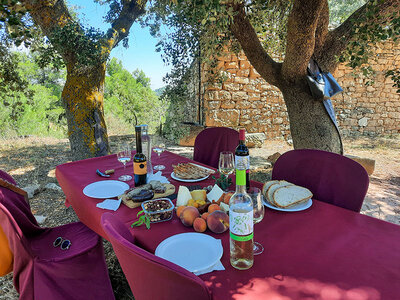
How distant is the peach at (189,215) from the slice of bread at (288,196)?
1.50ft

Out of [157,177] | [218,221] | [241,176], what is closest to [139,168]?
[157,177]

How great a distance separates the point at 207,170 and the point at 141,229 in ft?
3.02

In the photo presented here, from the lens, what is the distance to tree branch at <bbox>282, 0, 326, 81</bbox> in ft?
8.21

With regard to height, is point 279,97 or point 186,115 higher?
point 279,97

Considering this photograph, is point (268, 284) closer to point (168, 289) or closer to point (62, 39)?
point (168, 289)

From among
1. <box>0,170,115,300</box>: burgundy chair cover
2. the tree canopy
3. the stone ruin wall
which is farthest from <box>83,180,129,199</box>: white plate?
the stone ruin wall

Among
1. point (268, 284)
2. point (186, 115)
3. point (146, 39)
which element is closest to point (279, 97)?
point (186, 115)

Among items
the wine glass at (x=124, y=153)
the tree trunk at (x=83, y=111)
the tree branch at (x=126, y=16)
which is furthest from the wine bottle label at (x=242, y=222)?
the tree branch at (x=126, y=16)

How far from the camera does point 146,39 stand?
455 centimetres

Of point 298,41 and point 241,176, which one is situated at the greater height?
point 298,41

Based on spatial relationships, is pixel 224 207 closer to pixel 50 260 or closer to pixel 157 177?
pixel 157 177

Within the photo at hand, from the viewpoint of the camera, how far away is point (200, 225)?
3.71ft

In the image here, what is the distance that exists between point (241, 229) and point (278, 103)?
256 inches

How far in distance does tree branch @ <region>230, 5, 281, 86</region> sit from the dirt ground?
1619 millimetres
